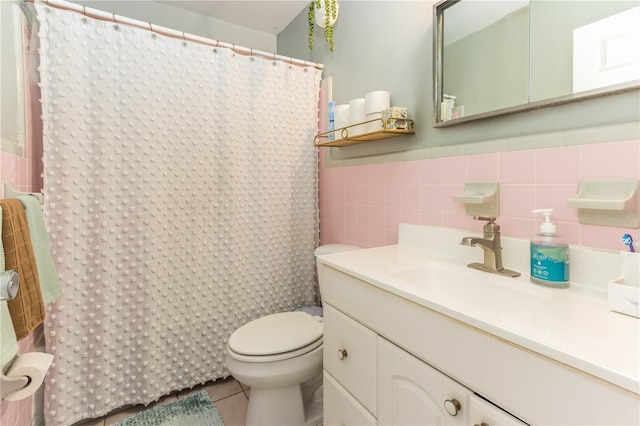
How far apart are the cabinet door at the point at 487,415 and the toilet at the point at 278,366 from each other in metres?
0.78

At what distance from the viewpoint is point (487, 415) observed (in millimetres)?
613

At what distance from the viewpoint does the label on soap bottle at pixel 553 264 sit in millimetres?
828

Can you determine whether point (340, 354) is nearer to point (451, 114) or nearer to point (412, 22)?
point (451, 114)

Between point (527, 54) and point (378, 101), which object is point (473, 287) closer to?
point (527, 54)

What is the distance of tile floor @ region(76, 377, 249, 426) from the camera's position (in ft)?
4.83

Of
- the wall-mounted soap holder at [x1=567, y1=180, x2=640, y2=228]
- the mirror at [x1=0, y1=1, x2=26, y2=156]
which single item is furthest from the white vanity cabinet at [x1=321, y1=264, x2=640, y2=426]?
the mirror at [x1=0, y1=1, x2=26, y2=156]

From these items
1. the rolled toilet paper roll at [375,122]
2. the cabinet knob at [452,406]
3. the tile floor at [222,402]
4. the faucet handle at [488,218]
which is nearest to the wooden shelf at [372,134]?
the rolled toilet paper roll at [375,122]

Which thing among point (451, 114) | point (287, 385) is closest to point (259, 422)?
point (287, 385)

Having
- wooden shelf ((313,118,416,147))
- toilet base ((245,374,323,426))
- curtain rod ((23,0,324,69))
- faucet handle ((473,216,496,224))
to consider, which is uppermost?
curtain rod ((23,0,324,69))

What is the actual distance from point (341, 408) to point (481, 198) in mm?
863

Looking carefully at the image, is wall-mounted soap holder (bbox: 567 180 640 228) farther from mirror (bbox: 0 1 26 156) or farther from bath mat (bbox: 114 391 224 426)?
mirror (bbox: 0 1 26 156)

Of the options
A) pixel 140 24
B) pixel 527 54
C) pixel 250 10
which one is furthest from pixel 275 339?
pixel 250 10

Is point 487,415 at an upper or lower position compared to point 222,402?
upper

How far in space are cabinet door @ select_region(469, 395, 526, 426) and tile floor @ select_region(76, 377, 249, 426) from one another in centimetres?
122
